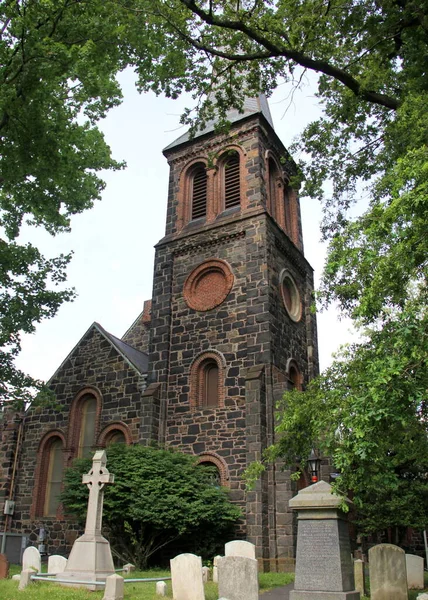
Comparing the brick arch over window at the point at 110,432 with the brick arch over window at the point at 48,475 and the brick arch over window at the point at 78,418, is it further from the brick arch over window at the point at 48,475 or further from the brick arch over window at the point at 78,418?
the brick arch over window at the point at 48,475

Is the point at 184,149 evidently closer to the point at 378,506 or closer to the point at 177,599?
the point at 378,506

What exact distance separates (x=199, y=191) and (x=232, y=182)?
64.6 inches

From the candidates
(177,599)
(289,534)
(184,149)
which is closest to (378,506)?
(289,534)

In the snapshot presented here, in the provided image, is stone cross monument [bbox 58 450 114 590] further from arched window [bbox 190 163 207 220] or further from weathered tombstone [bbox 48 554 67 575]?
arched window [bbox 190 163 207 220]

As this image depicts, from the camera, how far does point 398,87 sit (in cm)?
1335

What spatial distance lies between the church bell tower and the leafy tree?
39.7 inches

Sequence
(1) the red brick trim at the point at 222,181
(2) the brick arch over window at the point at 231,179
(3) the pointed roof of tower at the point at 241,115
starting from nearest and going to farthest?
(1) the red brick trim at the point at 222,181 → (2) the brick arch over window at the point at 231,179 → (3) the pointed roof of tower at the point at 241,115

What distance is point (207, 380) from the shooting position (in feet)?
63.2

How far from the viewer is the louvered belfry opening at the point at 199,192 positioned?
23000 mm

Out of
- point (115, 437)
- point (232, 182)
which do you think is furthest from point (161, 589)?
point (232, 182)

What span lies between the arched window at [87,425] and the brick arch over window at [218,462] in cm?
467

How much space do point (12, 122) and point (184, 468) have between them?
1022 centimetres

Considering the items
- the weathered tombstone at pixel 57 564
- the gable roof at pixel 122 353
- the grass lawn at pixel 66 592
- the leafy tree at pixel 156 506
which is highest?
the gable roof at pixel 122 353

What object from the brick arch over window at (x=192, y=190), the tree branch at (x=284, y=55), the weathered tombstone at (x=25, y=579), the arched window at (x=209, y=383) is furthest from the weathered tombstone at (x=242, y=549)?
the brick arch over window at (x=192, y=190)
